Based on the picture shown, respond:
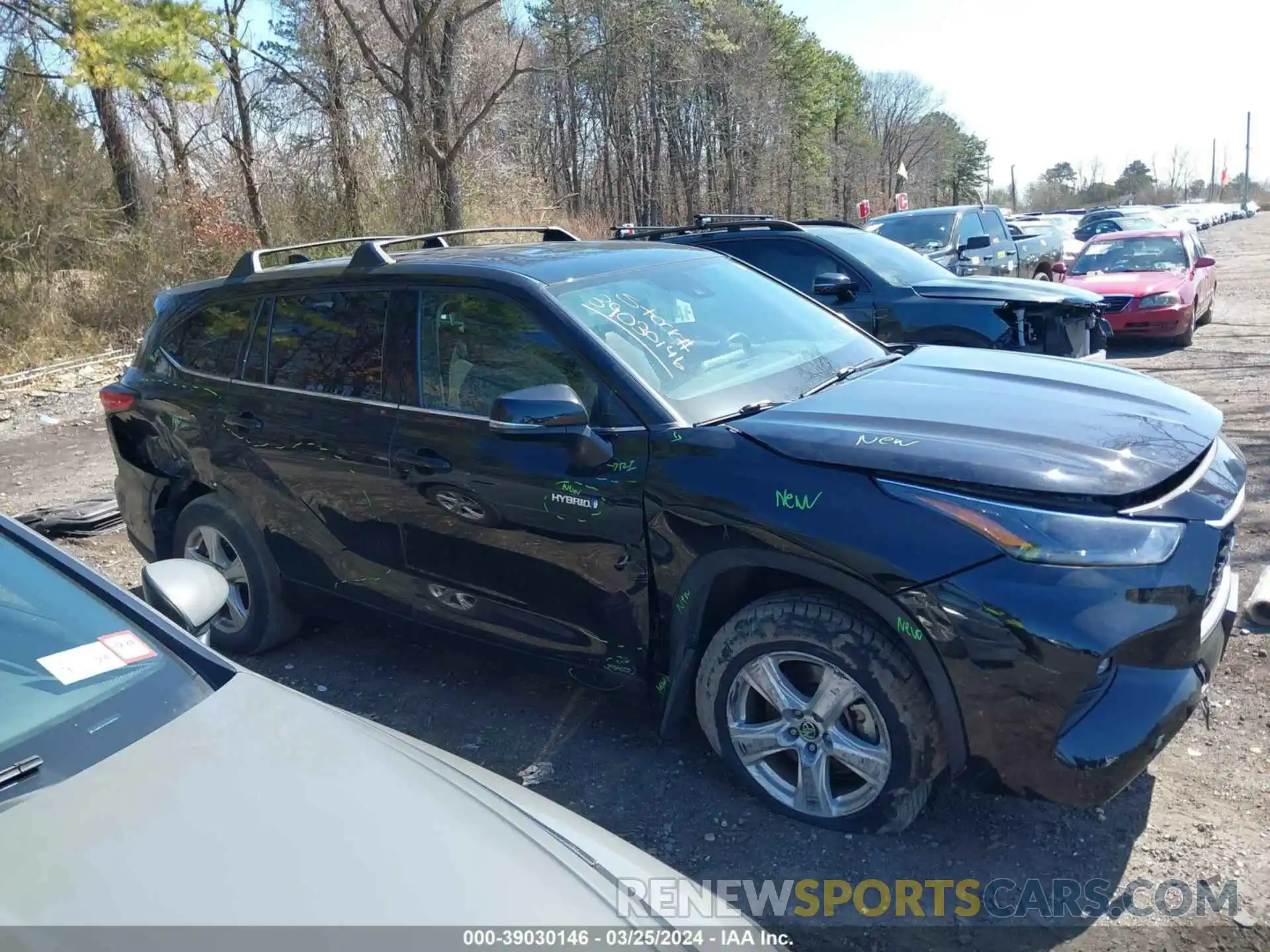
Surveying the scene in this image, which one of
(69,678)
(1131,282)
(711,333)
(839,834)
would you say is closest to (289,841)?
(69,678)

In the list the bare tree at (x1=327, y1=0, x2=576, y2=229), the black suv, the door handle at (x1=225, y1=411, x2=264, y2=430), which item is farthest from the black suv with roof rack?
the bare tree at (x1=327, y1=0, x2=576, y2=229)

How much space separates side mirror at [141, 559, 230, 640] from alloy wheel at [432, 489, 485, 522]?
3.57ft

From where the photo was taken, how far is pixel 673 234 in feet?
30.9

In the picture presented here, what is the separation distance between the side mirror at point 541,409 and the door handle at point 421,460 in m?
0.52

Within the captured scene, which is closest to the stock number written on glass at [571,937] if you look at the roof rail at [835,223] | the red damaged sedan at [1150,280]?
the roof rail at [835,223]

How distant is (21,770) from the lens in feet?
6.18

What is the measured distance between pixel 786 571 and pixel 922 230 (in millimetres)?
9995

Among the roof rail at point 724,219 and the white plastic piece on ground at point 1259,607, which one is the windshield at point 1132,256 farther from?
the white plastic piece on ground at point 1259,607

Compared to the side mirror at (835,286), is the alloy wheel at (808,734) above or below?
below

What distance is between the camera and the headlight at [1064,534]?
2.63 m

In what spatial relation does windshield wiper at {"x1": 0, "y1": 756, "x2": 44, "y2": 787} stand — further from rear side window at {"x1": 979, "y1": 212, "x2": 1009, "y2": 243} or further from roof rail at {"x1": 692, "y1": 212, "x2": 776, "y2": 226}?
rear side window at {"x1": 979, "y1": 212, "x2": 1009, "y2": 243}

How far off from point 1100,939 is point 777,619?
1.19 metres

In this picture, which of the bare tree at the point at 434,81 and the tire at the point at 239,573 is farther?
the bare tree at the point at 434,81

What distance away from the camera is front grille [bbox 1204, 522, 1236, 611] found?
9.34 ft
